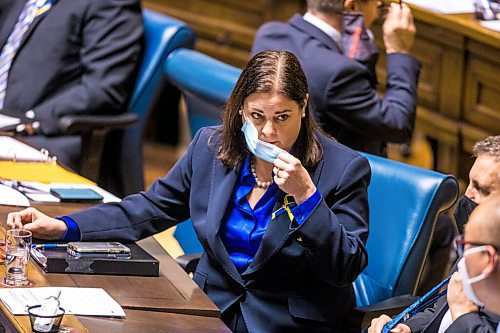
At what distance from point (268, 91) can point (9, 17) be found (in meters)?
2.34

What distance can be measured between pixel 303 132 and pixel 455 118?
2173 mm

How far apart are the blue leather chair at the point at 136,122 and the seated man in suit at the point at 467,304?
6.88ft

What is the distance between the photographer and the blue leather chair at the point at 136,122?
186 inches

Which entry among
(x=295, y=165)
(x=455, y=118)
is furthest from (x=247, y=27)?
(x=295, y=165)

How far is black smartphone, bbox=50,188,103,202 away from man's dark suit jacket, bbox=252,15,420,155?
79 cm

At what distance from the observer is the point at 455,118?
5.18m

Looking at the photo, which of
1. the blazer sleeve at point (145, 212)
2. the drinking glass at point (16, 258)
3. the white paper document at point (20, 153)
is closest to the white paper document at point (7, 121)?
the white paper document at point (20, 153)

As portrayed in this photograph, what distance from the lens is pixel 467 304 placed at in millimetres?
2521

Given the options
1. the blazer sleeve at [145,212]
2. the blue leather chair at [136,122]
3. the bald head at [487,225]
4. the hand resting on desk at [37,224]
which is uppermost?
the bald head at [487,225]

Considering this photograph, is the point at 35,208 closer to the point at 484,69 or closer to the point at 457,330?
the point at 457,330

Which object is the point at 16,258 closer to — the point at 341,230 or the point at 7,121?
the point at 341,230

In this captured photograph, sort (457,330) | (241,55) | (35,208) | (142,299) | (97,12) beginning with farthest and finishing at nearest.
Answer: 1. (241,55)
2. (97,12)
3. (35,208)
4. (142,299)
5. (457,330)

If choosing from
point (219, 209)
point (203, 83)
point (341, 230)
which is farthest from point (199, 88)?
point (341, 230)

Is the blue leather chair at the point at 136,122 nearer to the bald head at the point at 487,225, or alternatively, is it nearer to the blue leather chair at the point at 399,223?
the blue leather chair at the point at 399,223
